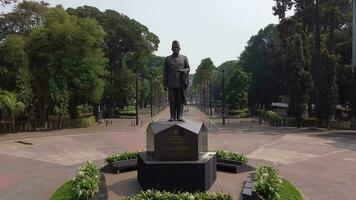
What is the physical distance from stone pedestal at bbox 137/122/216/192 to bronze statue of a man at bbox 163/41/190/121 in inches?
64.8

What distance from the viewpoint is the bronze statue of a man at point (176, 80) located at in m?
17.6

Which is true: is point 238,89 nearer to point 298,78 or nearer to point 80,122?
point 298,78

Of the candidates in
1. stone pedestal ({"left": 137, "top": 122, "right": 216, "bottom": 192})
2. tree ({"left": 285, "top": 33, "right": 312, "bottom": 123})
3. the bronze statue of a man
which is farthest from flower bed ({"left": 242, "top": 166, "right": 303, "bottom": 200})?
tree ({"left": 285, "top": 33, "right": 312, "bottom": 123})

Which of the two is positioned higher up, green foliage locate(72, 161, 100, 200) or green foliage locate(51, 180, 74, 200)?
green foliage locate(72, 161, 100, 200)

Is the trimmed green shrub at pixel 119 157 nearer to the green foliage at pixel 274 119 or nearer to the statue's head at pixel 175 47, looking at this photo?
the statue's head at pixel 175 47

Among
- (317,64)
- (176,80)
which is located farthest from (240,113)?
(176,80)

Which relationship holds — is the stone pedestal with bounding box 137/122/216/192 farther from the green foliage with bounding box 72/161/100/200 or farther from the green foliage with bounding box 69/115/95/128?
the green foliage with bounding box 69/115/95/128

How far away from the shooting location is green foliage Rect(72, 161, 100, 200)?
1342cm

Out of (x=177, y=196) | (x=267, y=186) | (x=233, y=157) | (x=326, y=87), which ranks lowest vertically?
(x=177, y=196)

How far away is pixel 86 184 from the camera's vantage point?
1389cm

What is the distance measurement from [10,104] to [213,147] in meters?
19.7

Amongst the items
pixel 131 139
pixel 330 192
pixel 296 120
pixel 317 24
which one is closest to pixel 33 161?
pixel 131 139

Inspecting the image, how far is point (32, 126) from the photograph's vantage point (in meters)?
48.1

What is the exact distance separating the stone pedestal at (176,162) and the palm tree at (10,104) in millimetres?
28357
